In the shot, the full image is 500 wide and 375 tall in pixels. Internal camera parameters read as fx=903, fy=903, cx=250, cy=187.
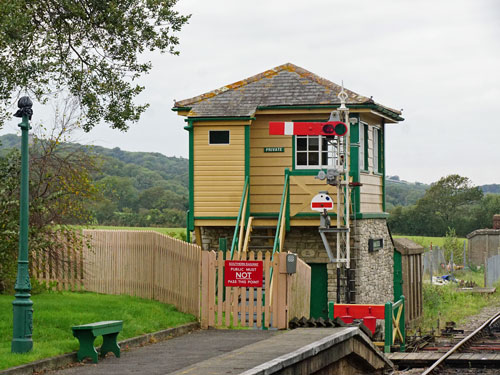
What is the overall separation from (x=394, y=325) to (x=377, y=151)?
24.4ft

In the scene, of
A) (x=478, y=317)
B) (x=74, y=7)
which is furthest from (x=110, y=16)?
(x=478, y=317)

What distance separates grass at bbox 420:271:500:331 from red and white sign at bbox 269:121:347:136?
8.23 metres

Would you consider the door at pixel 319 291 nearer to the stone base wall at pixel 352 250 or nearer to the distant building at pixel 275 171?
the distant building at pixel 275 171

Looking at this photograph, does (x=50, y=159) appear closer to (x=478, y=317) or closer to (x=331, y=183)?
Result: (x=331, y=183)

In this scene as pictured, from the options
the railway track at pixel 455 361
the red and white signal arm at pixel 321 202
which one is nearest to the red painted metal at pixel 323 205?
the red and white signal arm at pixel 321 202

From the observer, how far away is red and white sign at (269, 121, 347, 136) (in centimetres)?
2144

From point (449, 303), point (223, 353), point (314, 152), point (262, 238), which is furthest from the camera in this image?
point (449, 303)

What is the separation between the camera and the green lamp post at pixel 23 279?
41.2 feet

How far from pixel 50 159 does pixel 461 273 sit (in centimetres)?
3686

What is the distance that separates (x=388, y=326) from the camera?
19766 mm

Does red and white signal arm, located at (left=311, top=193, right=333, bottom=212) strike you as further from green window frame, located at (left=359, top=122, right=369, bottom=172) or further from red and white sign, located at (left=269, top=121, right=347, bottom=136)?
green window frame, located at (left=359, top=122, right=369, bottom=172)

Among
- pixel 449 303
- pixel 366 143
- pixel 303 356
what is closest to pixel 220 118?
pixel 366 143

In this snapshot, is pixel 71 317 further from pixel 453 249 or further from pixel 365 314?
pixel 453 249

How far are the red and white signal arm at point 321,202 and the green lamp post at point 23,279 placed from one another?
10328 millimetres
